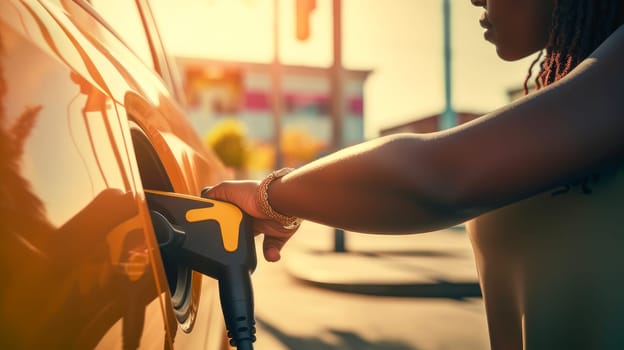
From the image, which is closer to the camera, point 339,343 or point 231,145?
point 339,343

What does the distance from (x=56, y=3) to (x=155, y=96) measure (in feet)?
1.47

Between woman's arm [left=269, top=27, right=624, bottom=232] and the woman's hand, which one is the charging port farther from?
woman's arm [left=269, top=27, right=624, bottom=232]

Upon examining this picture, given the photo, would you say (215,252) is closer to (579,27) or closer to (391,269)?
(579,27)

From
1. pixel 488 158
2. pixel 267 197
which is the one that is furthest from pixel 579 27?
pixel 267 197

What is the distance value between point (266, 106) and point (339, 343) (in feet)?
149

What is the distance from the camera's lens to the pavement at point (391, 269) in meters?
6.96

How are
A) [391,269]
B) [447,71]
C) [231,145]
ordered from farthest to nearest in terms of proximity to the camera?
[231,145]
[447,71]
[391,269]

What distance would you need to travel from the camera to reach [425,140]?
2.73 ft

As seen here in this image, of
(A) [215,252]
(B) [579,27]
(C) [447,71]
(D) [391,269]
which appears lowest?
(A) [215,252]

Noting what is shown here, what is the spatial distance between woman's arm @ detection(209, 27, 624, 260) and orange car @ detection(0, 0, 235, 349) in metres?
0.30

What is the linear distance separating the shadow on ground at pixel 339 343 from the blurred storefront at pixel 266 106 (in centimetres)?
4170

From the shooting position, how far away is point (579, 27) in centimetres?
103

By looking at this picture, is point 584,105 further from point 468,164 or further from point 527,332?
point 527,332

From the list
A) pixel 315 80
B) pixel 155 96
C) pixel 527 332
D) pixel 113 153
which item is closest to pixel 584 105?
pixel 527 332
